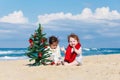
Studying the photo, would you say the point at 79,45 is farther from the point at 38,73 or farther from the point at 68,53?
the point at 38,73

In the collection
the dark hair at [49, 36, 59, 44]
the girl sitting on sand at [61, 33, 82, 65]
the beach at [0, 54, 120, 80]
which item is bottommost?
the beach at [0, 54, 120, 80]

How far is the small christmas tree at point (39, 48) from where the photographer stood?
1717 cm

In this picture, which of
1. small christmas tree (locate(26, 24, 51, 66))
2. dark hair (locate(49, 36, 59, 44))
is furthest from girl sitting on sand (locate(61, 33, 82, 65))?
small christmas tree (locate(26, 24, 51, 66))

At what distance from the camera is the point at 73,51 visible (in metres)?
16.4

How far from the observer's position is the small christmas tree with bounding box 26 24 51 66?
17.2 meters

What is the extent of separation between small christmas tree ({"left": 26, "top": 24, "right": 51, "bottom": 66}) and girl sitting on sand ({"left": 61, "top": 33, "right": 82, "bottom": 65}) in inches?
37.4

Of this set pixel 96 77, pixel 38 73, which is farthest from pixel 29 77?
pixel 96 77

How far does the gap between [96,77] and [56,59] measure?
433cm

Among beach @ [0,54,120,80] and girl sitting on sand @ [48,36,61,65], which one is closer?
beach @ [0,54,120,80]

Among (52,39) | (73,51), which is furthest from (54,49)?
(73,51)

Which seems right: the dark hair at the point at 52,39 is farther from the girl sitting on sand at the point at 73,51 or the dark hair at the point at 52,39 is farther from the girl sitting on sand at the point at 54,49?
the girl sitting on sand at the point at 73,51

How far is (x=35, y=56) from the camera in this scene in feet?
57.0

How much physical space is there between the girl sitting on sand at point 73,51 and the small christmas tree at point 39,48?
949 mm

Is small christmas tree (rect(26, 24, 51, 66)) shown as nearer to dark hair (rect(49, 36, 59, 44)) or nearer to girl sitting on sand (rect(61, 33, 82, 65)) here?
dark hair (rect(49, 36, 59, 44))
